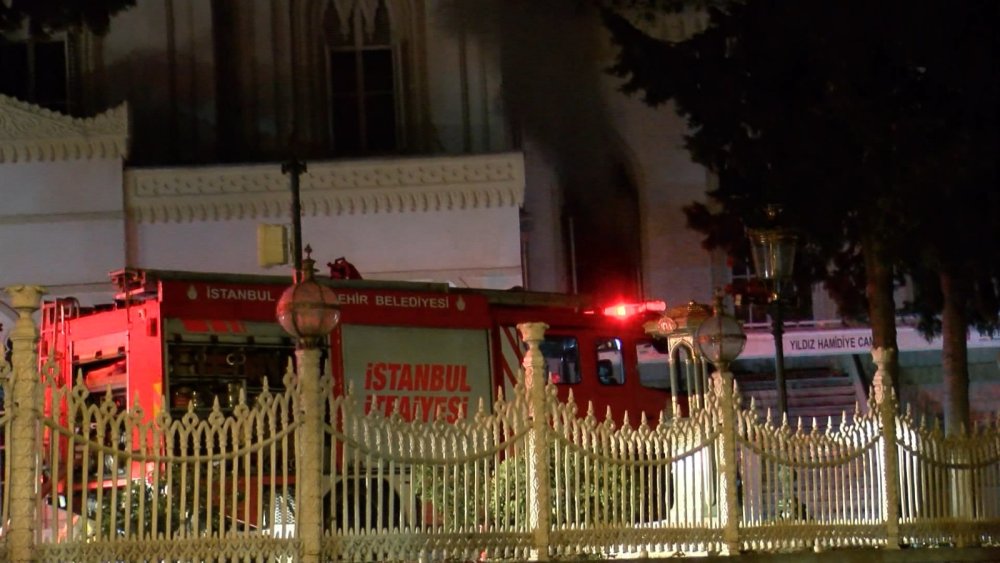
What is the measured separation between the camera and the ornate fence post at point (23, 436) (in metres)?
9.30

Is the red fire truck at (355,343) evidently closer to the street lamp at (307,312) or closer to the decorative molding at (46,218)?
the street lamp at (307,312)

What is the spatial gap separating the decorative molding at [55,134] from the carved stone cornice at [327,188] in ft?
1.98

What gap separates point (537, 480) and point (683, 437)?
161 centimetres

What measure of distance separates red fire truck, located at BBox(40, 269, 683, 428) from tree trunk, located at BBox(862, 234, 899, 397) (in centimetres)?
272

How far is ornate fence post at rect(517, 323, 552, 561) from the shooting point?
36.5 ft

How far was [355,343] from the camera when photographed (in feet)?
56.9

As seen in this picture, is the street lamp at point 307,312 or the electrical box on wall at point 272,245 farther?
the electrical box on wall at point 272,245

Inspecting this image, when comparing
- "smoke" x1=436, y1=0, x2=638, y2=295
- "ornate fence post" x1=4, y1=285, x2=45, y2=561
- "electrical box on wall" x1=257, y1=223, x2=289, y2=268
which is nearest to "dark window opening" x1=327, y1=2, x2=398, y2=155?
"smoke" x1=436, y1=0, x2=638, y2=295

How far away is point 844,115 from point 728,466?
28.9 ft

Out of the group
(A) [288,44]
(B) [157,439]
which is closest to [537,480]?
(B) [157,439]

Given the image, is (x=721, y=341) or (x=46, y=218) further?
(x=46, y=218)

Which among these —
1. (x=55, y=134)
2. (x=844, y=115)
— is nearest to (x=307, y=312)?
(x=844, y=115)

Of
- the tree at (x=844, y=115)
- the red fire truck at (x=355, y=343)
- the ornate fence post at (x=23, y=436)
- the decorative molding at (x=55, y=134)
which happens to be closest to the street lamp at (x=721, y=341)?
the red fire truck at (x=355, y=343)

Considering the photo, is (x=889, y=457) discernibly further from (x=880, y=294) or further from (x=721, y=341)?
(x=880, y=294)
